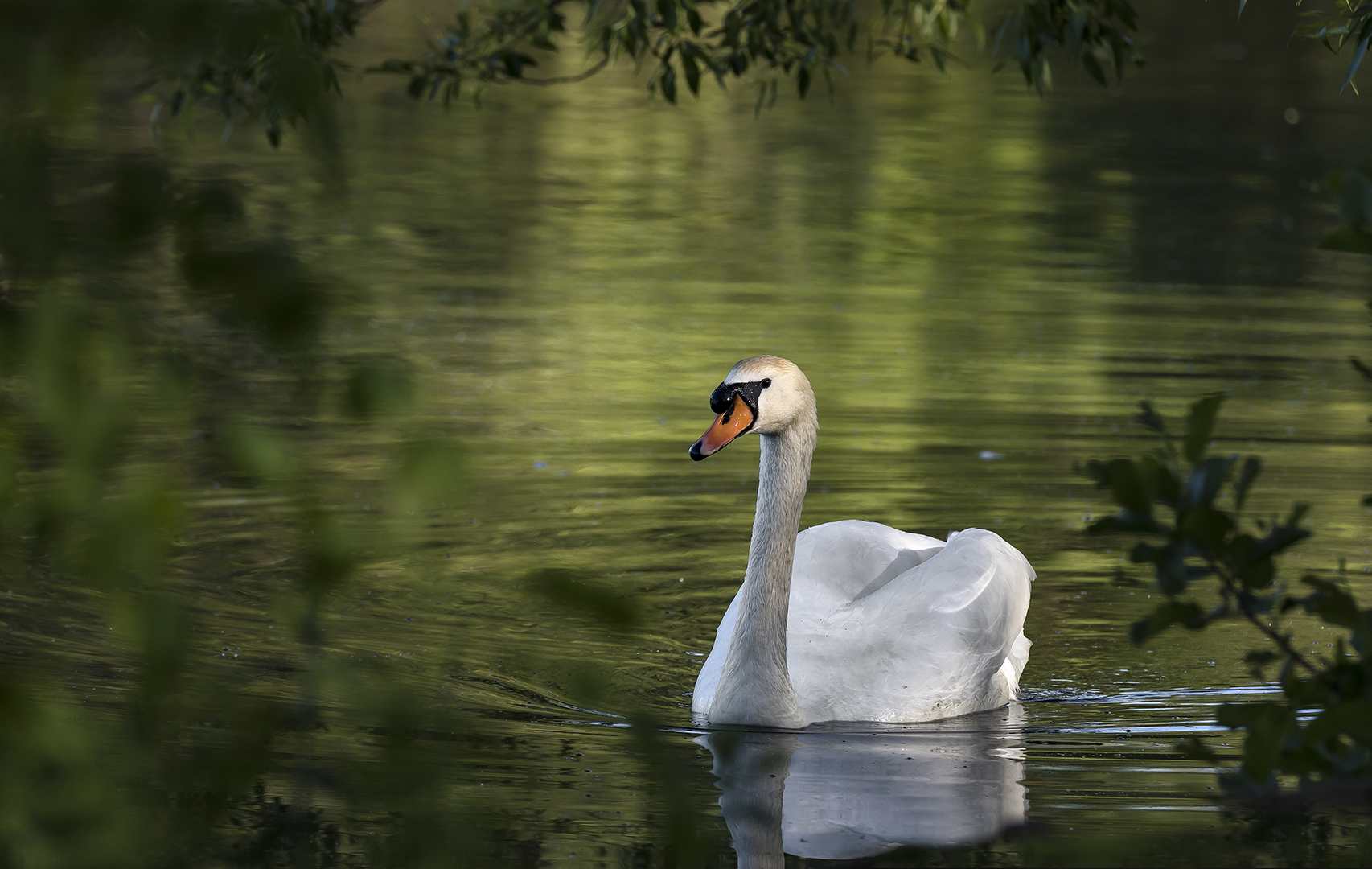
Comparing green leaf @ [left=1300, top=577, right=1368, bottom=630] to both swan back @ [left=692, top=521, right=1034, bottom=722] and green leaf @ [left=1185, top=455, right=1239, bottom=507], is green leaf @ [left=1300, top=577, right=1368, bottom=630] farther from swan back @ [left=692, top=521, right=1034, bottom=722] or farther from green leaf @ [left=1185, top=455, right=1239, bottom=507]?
swan back @ [left=692, top=521, right=1034, bottom=722]

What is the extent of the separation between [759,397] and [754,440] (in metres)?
5.65

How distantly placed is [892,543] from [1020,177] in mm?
15386

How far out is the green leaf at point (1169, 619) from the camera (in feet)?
8.14

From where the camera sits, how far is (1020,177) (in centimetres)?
2197

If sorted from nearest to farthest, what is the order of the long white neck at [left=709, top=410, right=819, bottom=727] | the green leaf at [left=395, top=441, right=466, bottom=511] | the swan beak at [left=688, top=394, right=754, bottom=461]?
the green leaf at [left=395, top=441, right=466, bottom=511] → the swan beak at [left=688, top=394, right=754, bottom=461] → the long white neck at [left=709, top=410, right=819, bottom=727]

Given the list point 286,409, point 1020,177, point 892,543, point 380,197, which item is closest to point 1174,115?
point 1020,177

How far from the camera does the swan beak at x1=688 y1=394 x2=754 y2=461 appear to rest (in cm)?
607

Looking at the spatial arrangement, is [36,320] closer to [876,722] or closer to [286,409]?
[876,722]

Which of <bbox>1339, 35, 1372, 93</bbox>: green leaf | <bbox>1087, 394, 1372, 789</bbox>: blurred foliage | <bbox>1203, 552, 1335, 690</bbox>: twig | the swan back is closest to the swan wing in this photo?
the swan back

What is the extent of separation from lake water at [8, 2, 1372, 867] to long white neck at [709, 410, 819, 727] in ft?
0.59

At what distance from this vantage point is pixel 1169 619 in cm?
248

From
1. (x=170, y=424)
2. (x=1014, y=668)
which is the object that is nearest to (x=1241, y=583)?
(x=170, y=424)

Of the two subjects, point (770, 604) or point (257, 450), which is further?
point (770, 604)

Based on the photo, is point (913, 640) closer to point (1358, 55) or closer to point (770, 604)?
point (770, 604)
